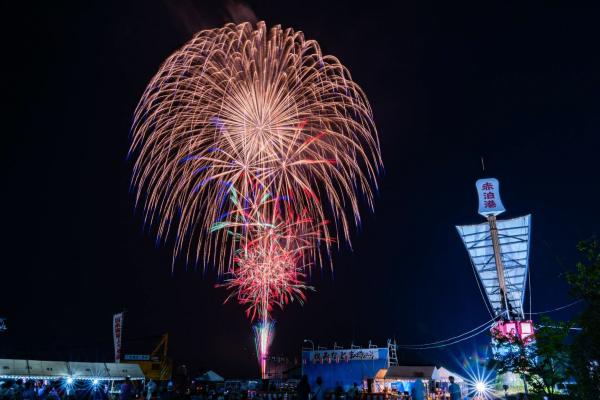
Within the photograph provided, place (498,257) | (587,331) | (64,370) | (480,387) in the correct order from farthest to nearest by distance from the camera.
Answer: (498,257), (480,387), (64,370), (587,331)

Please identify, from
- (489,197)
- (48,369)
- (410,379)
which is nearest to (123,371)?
(48,369)

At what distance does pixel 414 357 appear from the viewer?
54875mm

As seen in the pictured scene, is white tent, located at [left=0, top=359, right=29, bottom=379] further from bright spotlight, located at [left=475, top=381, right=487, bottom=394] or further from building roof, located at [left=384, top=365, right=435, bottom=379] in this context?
bright spotlight, located at [left=475, top=381, right=487, bottom=394]

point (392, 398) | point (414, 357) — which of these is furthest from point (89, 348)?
point (392, 398)

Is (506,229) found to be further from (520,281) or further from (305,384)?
(305,384)

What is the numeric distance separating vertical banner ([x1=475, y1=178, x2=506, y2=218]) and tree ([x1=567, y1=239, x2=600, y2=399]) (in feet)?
137

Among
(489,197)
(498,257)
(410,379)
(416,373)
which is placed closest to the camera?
(416,373)

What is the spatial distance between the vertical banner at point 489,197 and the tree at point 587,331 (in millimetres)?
41688

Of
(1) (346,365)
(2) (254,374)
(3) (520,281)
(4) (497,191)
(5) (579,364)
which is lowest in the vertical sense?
(2) (254,374)

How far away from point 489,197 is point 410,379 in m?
21.0

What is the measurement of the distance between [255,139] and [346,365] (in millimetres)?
24548

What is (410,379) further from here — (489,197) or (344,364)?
(489,197)

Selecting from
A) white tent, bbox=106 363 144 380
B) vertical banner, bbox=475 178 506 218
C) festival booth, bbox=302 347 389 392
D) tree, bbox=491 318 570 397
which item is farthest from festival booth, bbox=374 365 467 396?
tree, bbox=491 318 570 397

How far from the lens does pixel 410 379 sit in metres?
33.6
